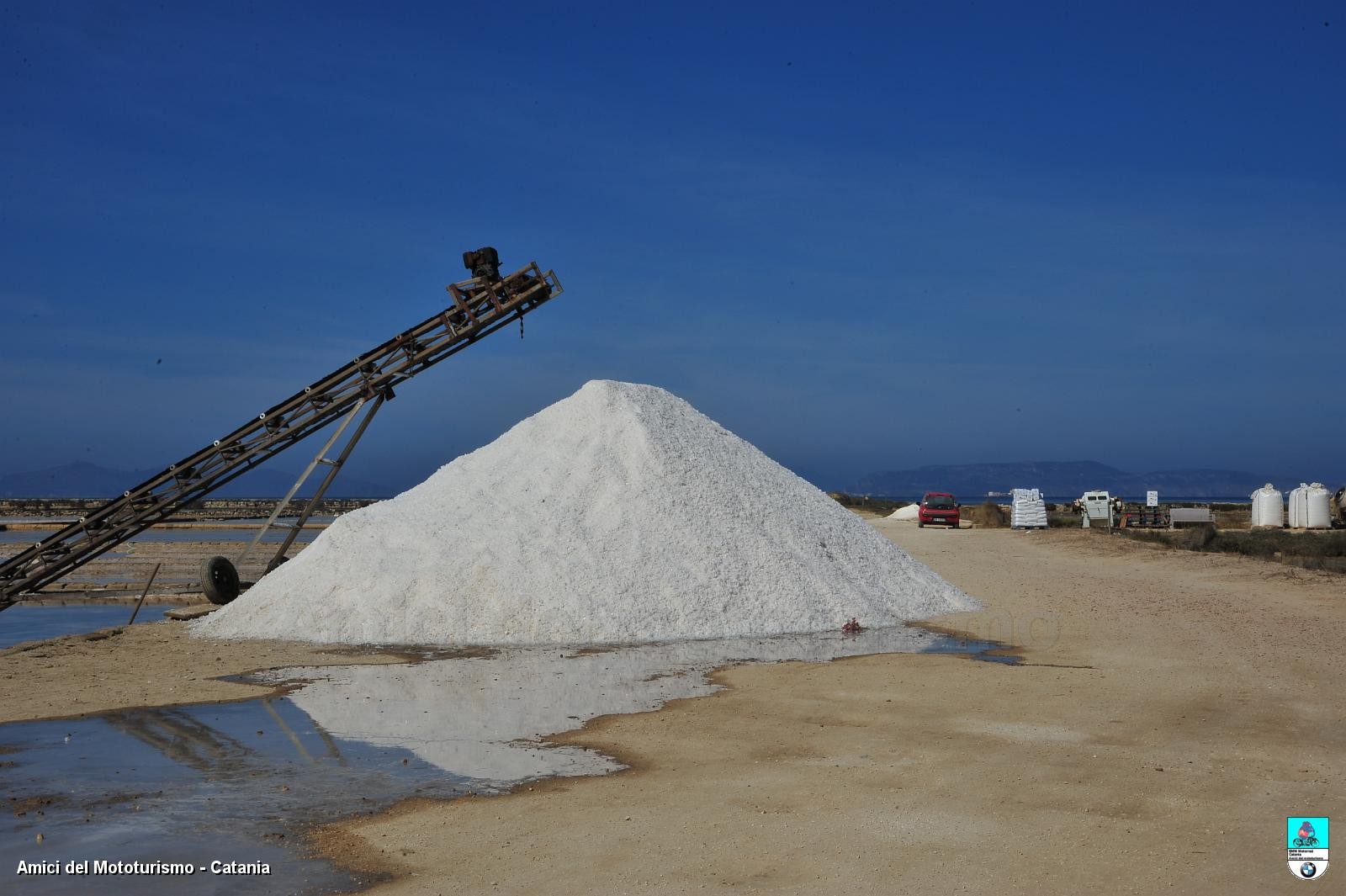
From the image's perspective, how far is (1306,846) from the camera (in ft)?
19.0

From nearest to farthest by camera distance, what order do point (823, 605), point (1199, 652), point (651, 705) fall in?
1. point (651, 705)
2. point (1199, 652)
3. point (823, 605)

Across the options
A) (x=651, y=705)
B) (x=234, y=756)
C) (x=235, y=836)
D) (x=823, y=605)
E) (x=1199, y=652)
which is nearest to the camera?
(x=235, y=836)

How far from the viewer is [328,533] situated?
15.9 meters

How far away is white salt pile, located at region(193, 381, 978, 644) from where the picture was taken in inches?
550

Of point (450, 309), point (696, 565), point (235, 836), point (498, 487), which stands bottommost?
point (235, 836)

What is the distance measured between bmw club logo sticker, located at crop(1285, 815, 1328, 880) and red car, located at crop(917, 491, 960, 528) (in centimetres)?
3839

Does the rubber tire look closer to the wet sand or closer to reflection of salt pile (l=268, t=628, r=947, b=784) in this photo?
the wet sand

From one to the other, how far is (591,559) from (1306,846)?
33.3 feet

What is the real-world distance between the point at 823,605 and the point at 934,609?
230 cm

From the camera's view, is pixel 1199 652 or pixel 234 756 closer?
pixel 234 756

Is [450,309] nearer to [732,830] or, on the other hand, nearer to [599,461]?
[599,461]

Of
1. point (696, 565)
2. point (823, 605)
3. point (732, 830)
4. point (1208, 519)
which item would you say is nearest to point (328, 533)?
point (696, 565)

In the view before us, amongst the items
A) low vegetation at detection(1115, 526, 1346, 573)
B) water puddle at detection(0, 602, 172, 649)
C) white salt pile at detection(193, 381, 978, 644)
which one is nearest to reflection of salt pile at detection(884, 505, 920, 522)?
low vegetation at detection(1115, 526, 1346, 573)

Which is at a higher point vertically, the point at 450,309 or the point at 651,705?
the point at 450,309
